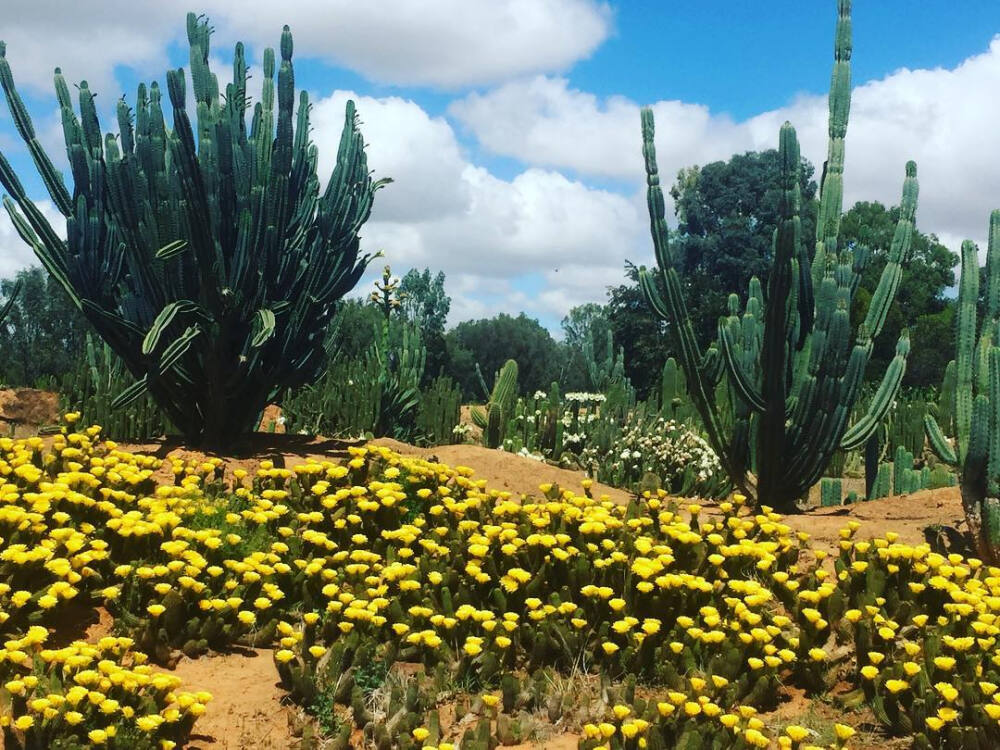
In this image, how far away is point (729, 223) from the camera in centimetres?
4294

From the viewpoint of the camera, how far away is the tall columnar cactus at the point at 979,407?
657 centimetres

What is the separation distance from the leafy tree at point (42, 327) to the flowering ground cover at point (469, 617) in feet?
99.9

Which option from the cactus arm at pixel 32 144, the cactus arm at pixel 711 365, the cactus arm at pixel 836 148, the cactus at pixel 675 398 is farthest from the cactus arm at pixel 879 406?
the cactus arm at pixel 32 144

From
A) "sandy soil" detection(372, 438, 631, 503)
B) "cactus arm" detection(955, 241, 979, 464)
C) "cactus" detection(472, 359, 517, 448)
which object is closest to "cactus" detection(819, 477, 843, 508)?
"sandy soil" detection(372, 438, 631, 503)

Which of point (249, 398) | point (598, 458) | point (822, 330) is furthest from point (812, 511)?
point (249, 398)

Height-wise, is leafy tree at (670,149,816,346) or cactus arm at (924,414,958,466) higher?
leafy tree at (670,149,816,346)

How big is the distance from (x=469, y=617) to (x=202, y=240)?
4.60m

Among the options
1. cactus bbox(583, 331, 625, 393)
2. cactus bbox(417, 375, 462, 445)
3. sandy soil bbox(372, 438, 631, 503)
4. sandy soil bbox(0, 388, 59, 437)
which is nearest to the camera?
sandy soil bbox(372, 438, 631, 503)

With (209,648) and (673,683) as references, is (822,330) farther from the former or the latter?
(209,648)

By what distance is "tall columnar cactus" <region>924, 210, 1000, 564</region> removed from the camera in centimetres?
657

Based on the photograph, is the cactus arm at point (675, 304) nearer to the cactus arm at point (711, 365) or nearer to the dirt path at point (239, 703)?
the cactus arm at point (711, 365)

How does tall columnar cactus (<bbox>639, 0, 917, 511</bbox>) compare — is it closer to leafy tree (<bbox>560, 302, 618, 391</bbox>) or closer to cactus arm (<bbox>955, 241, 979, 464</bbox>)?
cactus arm (<bbox>955, 241, 979, 464</bbox>)

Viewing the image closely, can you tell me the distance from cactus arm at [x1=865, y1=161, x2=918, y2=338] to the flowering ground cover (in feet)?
8.64

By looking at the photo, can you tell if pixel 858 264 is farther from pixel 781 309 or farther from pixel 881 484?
pixel 881 484
